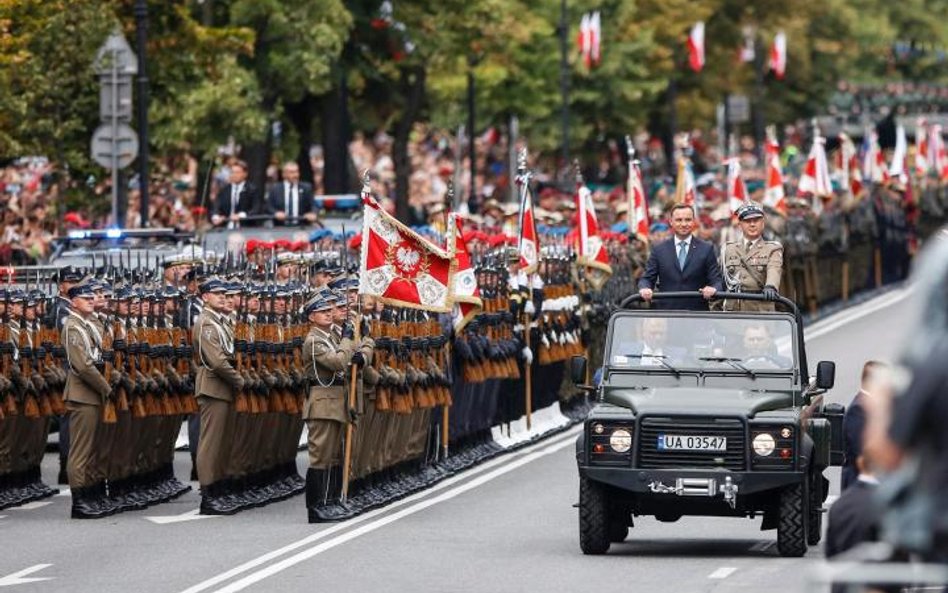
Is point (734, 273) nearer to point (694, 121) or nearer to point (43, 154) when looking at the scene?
point (43, 154)

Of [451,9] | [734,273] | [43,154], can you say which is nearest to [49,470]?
[734,273]

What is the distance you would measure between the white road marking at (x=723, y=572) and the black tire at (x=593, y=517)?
2.78 feet

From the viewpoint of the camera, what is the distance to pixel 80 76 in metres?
35.7

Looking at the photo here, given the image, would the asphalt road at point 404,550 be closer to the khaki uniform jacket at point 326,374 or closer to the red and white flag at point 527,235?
the khaki uniform jacket at point 326,374

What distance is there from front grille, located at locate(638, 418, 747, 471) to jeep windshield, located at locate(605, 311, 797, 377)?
84 cm

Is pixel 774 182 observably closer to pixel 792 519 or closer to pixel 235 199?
pixel 235 199

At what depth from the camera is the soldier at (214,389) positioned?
20672 millimetres

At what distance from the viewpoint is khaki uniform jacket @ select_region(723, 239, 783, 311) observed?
20781 mm

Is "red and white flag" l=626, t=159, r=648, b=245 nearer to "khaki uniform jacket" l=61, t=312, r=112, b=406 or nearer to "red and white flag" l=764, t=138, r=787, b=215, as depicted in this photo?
"red and white flag" l=764, t=138, r=787, b=215

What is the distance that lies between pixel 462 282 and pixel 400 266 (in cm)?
149

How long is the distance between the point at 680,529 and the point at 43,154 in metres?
17.8

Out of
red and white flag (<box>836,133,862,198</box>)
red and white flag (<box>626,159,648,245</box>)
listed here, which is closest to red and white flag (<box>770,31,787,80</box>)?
red and white flag (<box>836,133,862,198</box>)

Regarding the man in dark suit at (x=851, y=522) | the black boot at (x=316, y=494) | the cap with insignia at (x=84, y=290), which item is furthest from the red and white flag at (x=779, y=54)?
the man in dark suit at (x=851, y=522)

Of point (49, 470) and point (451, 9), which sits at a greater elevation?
point (451, 9)
